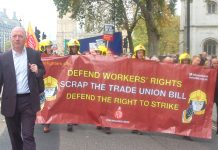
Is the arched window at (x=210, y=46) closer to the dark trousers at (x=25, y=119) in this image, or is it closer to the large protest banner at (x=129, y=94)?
the large protest banner at (x=129, y=94)

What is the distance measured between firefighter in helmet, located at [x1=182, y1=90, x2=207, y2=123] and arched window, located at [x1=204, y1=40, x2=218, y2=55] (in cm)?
5425

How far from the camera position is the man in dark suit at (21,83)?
19.3 ft

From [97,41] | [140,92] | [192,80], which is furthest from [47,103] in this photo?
[97,41]

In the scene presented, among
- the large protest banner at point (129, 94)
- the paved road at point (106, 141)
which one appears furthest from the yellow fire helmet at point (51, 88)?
the paved road at point (106, 141)

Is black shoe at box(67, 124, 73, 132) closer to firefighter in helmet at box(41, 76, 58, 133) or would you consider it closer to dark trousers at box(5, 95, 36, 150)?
firefighter in helmet at box(41, 76, 58, 133)

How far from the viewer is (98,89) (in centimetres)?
897

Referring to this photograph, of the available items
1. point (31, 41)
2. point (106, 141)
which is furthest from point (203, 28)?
point (106, 141)

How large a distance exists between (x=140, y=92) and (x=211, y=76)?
4.30ft

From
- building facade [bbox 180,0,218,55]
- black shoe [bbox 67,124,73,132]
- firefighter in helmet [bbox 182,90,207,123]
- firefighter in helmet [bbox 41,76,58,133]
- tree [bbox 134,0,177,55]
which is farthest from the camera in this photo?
building facade [bbox 180,0,218,55]

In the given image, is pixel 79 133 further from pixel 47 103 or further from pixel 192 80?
pixel 192 80

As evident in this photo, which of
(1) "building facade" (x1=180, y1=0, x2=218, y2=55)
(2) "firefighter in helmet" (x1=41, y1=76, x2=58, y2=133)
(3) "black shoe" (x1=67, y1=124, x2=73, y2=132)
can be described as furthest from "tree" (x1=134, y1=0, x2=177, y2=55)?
(1) "building facade" (x1=180, y1=0, x2=218, y2=55)

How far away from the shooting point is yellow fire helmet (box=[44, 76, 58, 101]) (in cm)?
906

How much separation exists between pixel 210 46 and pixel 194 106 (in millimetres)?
55257

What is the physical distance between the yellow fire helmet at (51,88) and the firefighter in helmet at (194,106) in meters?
2.39
